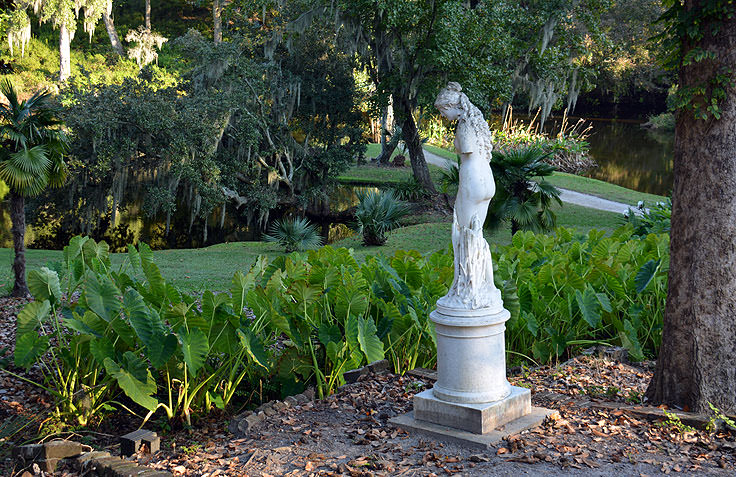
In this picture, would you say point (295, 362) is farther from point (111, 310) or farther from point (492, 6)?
point (492, 6)

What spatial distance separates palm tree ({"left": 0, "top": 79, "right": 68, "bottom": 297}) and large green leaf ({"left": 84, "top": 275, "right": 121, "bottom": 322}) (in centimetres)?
449

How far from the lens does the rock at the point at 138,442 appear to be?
15.3ft

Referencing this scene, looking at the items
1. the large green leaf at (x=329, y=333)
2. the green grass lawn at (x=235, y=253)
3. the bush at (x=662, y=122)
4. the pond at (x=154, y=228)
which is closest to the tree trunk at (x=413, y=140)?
the pond at (x=154, y=228)

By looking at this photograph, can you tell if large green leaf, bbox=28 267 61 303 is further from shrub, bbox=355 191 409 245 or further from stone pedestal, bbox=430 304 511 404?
shrub, bbox=355 191 409 245

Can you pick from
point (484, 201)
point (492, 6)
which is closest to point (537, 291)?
point (484, 201)

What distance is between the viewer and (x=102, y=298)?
530cm

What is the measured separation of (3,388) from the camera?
6.36 m

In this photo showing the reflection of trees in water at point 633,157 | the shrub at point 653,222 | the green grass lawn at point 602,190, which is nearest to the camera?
the shrub at point 653,222

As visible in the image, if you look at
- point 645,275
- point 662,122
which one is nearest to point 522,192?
point 645,275

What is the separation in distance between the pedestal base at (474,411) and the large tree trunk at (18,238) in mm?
6669

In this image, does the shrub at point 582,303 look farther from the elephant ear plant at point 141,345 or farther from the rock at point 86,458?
the rock at point 86,458

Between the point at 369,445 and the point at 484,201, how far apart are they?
5.63 ft

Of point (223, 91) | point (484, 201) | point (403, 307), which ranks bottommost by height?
point (403, 307)

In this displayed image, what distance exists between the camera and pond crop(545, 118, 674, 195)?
31109 mm
